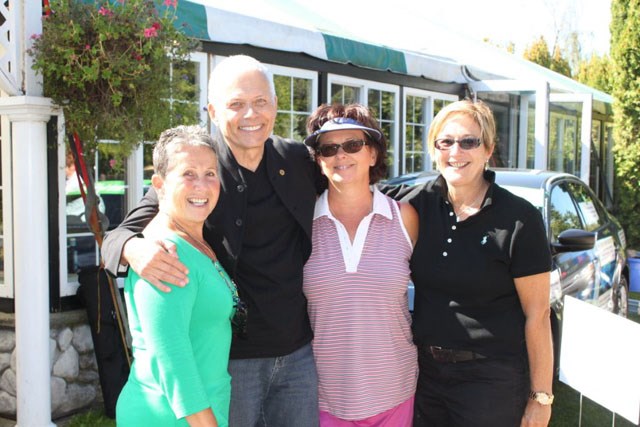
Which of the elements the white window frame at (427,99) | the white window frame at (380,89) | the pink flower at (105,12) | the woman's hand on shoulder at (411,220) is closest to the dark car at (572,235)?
the woman's hand on shoulder at (411,220)

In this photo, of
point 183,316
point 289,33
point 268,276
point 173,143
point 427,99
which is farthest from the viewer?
point 427,99

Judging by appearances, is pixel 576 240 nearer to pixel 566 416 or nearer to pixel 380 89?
pixel 566 416

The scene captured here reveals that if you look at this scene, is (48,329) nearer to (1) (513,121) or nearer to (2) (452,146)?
(2) (452,146)

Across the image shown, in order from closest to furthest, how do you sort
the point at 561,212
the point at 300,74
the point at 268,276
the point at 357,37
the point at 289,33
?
the point at 268,276 < the point at 561,212 < the point at 289,33 < the point at 300,74 < the point at 357,37

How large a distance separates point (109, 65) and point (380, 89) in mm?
4946

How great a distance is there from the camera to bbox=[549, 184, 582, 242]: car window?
4.73 m

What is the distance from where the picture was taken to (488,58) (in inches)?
393

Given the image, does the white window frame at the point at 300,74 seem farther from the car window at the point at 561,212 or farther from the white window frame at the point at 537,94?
the white window frame at the point at 537,94

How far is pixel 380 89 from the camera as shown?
27.2ft

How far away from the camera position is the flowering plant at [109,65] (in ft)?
12.5

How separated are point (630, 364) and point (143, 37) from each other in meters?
3.05

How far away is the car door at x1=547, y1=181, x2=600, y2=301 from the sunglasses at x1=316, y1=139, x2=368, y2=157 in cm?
220

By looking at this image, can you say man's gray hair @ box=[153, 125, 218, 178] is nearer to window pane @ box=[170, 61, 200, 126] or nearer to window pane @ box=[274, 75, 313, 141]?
window pane @ box=[170, 61, 200, 126]

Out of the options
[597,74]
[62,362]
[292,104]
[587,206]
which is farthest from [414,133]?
[597,74]
